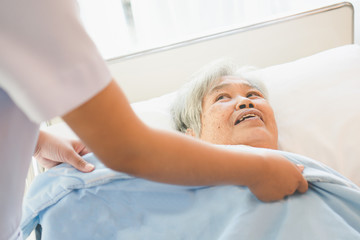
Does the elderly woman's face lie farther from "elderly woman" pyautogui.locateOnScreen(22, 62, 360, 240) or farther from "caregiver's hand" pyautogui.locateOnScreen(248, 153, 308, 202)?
"caregiver's hand" pyautogui.locateOnScreen(248, 153, 308, 202)

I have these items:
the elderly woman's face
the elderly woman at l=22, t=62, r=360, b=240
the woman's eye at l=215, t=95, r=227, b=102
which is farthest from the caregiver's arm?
the woman's eye at l=215, t=95, r=227, b=102

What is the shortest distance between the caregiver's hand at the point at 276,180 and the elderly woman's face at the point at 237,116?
361 millimetres

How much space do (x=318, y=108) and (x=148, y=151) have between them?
1241 millimetres

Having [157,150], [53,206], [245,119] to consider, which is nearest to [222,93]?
[245,119]

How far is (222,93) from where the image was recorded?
4.56ft

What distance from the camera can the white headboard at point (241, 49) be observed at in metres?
1.92

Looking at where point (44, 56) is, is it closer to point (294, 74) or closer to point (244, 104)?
point (244, 104)

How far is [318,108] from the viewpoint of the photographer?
5.17 feet

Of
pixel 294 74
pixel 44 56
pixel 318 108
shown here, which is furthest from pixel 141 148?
pixel 294 74

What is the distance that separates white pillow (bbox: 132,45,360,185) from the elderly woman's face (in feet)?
0.73

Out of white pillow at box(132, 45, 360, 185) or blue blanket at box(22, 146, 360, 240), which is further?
white pillow at box(132, 45, 360, 185)

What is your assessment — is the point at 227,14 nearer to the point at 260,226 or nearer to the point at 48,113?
the point at 260,226

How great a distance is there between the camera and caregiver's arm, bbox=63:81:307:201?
18.5 inches

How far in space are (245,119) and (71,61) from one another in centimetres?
94
